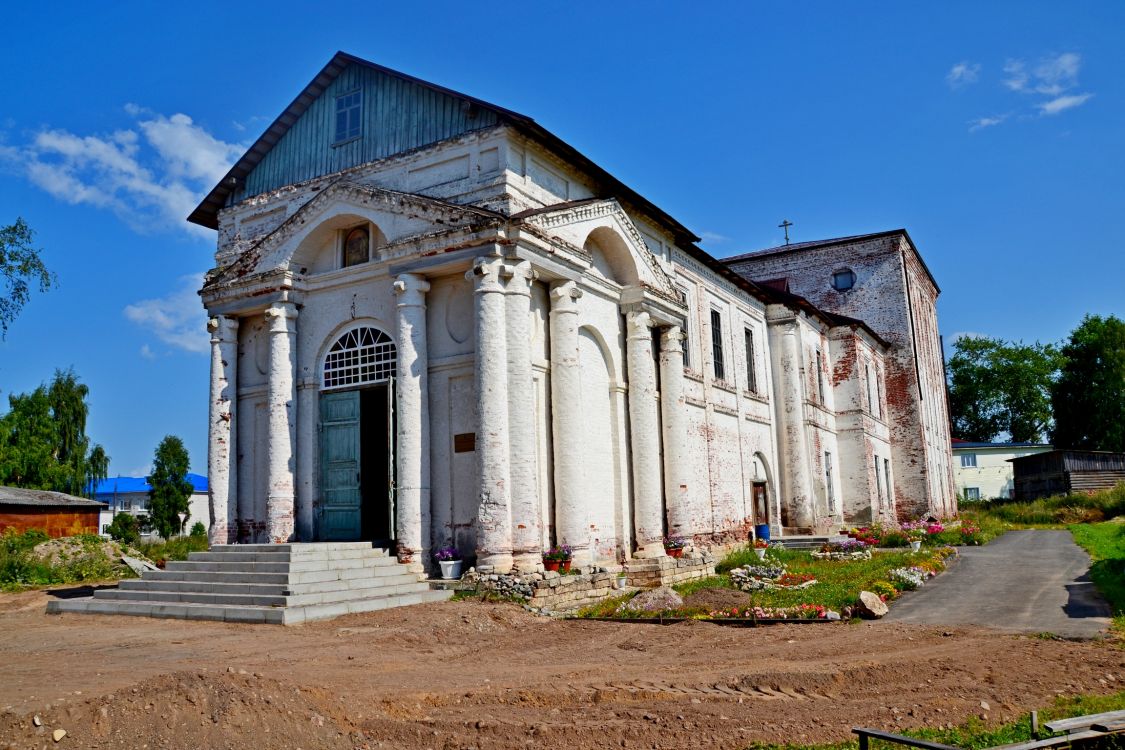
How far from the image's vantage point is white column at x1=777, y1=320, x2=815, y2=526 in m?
25.8

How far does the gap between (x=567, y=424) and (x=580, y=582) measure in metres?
2.68

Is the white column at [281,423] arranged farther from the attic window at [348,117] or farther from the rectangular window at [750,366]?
the rectangular window at [750,366]

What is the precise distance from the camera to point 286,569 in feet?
40.2

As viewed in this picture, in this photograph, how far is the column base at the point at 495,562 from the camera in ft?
41.9

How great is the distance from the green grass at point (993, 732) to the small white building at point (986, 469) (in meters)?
51.4

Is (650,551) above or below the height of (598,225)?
below

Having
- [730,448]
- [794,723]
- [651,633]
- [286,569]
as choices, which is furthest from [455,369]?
[730,448]

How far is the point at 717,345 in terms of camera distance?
23469 millimetres

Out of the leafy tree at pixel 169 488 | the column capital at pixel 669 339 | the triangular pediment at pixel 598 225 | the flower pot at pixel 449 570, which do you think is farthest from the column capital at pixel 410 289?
the leafy tree at pixel 169 488

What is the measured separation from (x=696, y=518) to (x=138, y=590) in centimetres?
1226

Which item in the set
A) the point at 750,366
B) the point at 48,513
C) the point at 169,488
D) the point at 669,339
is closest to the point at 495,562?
the point at 669,339

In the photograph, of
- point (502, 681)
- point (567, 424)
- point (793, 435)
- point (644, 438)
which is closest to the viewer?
point (502, 681)

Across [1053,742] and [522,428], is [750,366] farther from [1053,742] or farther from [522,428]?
[1053,742]

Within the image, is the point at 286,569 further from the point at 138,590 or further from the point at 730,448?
the point at 730,448
